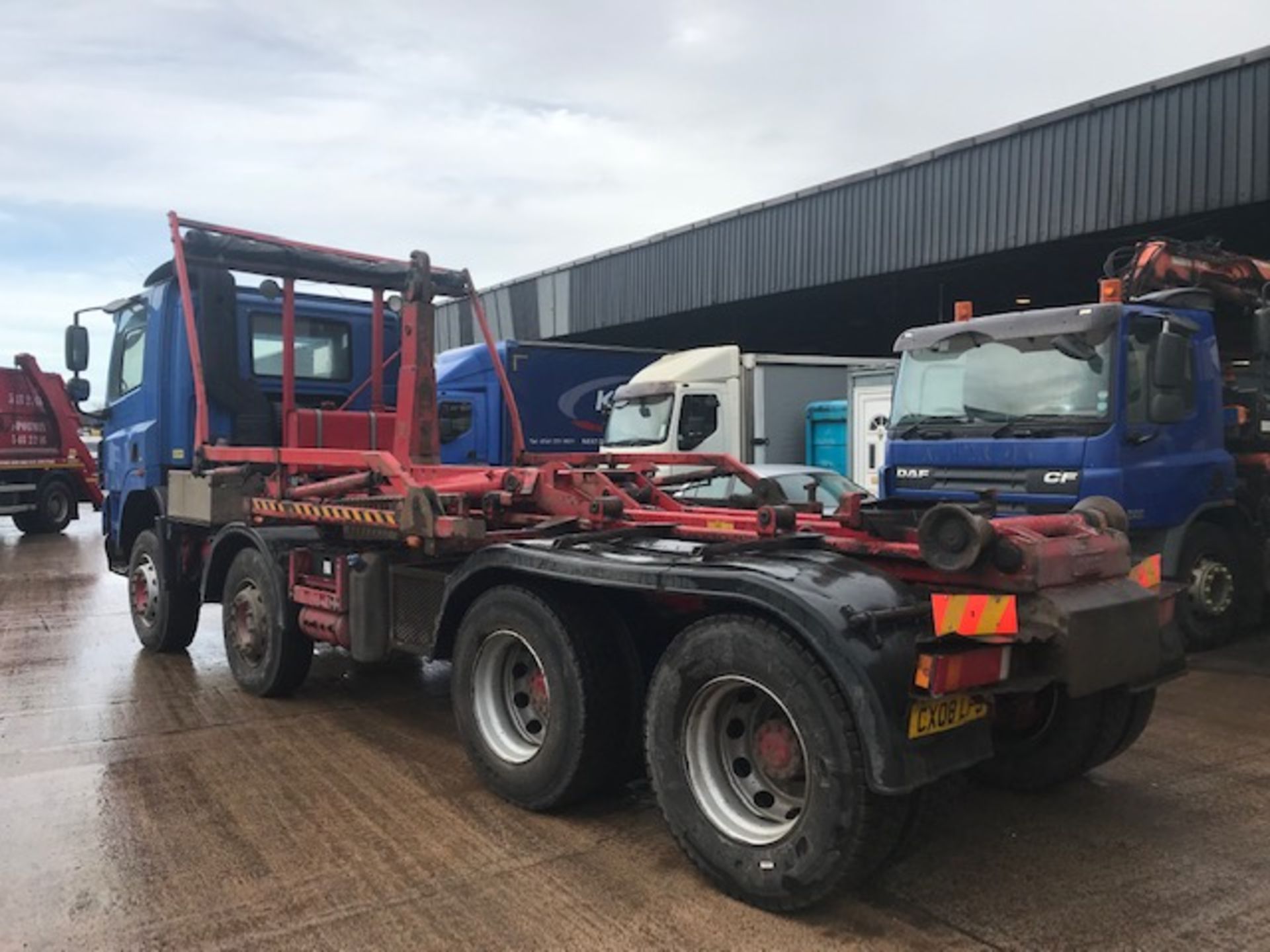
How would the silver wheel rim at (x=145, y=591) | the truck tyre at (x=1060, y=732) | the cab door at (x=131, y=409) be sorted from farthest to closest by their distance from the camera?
the silver wheel rim at (x=145, y=591), the cab door at (x=131, y=409), the truck tyre at (x=1060, y=732)

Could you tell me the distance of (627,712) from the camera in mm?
4176

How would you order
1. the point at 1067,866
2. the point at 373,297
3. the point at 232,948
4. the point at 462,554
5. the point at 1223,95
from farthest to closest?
the point at 1223,95
the point at 373,297
the point at 462,554
the point at 1067,866
the point at 232,948

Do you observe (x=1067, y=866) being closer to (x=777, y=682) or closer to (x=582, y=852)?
(x=777, y=682)

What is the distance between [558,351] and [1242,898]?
11617mm

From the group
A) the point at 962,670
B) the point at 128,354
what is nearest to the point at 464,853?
the point at 962,670

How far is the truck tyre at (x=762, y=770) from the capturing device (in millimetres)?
3123

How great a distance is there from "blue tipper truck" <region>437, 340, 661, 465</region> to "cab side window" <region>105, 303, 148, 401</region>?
4.89 metres

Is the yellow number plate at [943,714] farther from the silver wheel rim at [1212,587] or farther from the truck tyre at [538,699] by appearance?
the silver wheel rim at [1212,587]

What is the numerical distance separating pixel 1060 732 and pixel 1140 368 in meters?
3.57

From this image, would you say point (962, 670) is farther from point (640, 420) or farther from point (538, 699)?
point (640, 420)

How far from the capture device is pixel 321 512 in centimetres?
576

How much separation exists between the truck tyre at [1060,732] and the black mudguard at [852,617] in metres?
1.07

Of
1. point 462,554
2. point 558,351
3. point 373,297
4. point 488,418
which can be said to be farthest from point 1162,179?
point 462,554

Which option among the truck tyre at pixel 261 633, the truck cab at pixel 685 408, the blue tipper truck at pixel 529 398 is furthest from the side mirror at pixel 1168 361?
the blue tipper truck at pixel 529 398
